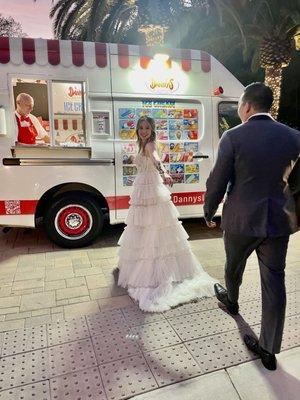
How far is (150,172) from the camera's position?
13.1ft

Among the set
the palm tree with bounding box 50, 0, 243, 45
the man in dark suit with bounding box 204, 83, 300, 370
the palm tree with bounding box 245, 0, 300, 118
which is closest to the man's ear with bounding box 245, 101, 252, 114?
the man in dark suit with bounding box 204, 83, 300, 370

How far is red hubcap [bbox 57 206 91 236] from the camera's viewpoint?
5.41 metres

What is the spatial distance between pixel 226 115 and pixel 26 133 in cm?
316

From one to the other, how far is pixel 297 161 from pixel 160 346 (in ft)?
5.76

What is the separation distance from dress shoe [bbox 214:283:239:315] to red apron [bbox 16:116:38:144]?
3285mm

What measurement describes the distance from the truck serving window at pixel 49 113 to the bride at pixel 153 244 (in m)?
1.73

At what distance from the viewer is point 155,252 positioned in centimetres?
381

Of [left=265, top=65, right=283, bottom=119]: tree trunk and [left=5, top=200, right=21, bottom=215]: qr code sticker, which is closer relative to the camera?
[left=5, top=200, right=21, bottom=215]: qr code sticker

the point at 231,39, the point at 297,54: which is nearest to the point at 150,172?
the point at 231,39

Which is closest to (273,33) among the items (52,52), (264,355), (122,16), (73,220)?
(122,16)

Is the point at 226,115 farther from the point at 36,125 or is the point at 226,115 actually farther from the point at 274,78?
the point at 274,78

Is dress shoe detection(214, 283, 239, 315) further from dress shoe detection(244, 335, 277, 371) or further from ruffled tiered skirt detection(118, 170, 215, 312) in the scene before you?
dress shoe detection(244, 335, 277, 371)

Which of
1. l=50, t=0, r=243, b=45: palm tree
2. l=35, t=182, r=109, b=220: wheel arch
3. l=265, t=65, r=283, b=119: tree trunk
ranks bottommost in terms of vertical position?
l=35, t=182, r=109, b=220: wheel arch

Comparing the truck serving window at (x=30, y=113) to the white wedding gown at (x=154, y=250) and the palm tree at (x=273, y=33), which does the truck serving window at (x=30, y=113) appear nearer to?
the white wedding gown at (x=154, y=250)
